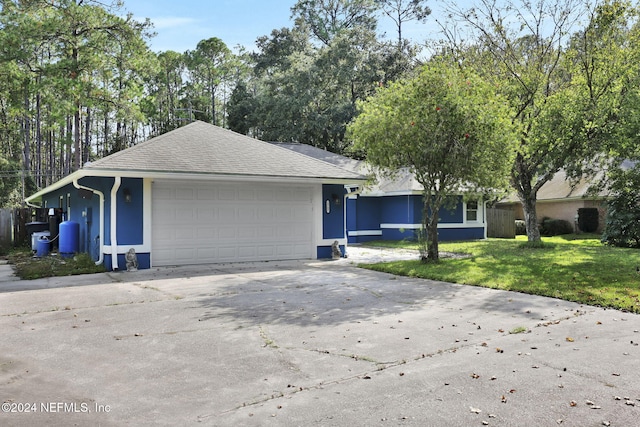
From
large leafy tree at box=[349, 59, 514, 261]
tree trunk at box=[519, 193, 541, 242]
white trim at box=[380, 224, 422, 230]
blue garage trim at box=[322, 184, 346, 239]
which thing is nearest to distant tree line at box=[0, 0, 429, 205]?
white trim at box=[380, 224, 422, 230]

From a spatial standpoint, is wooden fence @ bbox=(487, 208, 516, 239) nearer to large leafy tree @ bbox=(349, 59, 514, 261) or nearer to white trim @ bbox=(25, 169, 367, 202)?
white trim @ bbox=(25, 169, 367, 202)

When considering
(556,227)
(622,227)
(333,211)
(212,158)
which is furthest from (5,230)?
(556,227)

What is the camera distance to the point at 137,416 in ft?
11.4

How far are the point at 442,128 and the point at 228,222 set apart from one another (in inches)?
232

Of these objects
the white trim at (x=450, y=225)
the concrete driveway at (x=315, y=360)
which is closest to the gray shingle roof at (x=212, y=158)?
the concrete driveway at (x=315, y=360)

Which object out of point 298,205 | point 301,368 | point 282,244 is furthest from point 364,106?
point 301,368

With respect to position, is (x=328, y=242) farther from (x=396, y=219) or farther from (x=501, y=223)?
(x=501, y=223)

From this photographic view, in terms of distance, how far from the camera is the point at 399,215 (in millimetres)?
20312

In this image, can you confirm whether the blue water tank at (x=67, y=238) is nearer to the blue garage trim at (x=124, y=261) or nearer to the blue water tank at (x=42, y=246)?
the blue water tank at (x=42, y=246)

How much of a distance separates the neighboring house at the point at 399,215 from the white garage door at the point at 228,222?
6589 mm

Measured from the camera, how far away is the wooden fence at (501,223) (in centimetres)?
2242

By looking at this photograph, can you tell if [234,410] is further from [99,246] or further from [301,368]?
[99,246]

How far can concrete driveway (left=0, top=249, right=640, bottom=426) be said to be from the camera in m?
3.53

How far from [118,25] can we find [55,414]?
21004 millimetres
